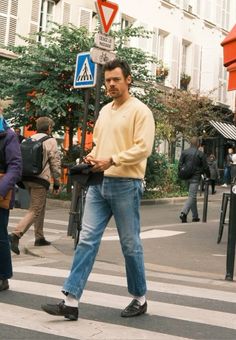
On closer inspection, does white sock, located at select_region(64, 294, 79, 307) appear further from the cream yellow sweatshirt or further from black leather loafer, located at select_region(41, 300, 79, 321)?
the cream yellow sweatshirt

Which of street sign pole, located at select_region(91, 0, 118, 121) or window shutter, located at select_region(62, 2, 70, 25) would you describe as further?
window shutter, located at select_region(62, 2, 70, 25)

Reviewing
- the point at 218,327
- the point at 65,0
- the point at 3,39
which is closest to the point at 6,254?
the point at 218,327

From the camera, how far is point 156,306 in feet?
18.9

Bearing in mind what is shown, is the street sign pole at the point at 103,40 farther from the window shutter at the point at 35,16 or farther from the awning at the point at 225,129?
the awning at the point at 225,129

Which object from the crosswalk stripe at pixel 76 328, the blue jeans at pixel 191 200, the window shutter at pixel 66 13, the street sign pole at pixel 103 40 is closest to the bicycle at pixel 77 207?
the street sign pole at pixel 103 40

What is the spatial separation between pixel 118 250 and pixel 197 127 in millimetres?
22006

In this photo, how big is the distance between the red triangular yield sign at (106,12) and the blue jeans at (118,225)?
218 inches

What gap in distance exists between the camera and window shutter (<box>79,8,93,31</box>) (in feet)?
87.7

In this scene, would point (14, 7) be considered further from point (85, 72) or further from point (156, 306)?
point (156, 306)

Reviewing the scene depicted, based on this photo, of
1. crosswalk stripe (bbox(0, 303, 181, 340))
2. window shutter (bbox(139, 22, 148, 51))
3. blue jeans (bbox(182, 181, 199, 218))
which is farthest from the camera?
window shutter (bbox(139, 22, 148, 51))

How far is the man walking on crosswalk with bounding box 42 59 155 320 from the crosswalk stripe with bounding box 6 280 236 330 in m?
0.34

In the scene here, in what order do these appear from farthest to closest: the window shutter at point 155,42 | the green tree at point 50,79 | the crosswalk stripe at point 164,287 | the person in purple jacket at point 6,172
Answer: the window shutter at point 155,42
the green tree at point 50,79
the crosswalk stripe at point 164,287
the person in purple jacket at point 6,172

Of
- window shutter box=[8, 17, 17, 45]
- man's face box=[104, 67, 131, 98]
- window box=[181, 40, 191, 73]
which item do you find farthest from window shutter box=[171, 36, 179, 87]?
man's face box=[104, 67, 131, 98]

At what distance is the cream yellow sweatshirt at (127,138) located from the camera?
498 centimetres
